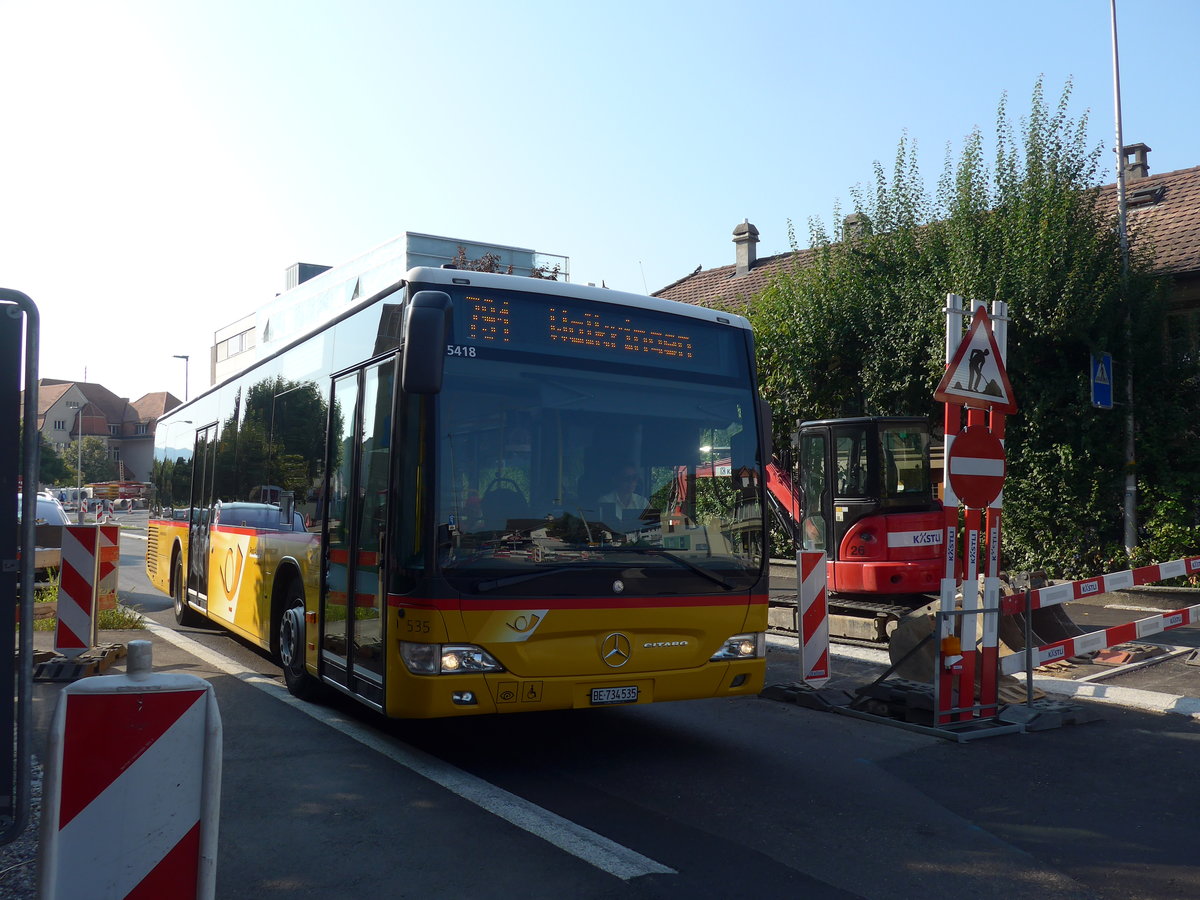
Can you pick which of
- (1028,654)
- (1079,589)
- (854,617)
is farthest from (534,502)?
(854,617)

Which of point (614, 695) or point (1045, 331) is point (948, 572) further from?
point (1045, 331)

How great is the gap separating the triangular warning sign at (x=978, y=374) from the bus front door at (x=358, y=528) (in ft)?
12.8

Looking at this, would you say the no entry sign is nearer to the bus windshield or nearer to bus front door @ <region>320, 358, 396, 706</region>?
the bus windshield

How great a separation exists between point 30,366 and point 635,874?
123 inches

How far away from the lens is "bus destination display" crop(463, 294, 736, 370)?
641 centimetres

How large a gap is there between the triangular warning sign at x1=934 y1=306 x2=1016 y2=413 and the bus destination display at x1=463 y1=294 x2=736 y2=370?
5.57 ft

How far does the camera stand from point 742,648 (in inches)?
270

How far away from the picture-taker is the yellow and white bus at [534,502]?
602 cm

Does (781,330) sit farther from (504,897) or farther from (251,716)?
(504,897)

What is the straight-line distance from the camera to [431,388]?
18.9 feet

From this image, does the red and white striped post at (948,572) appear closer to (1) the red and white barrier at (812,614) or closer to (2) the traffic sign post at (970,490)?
(2) the traffic sign post at (970,490)

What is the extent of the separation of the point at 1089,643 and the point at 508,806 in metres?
5.55

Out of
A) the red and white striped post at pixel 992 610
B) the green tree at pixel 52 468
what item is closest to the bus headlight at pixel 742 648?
the red and white striped post at pixel 992 610

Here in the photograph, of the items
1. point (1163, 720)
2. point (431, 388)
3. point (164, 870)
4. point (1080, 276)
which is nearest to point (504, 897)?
point (164, 870)
